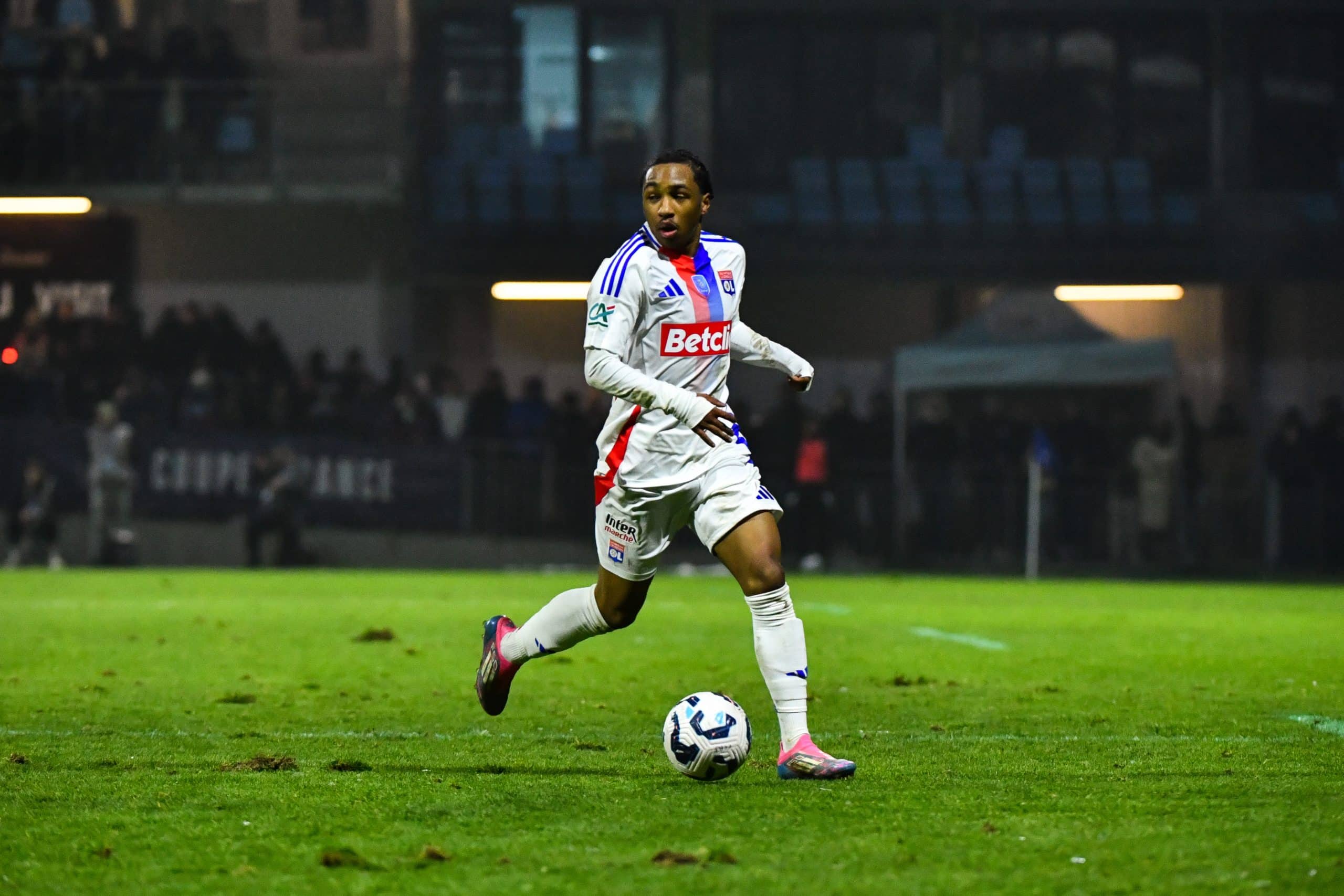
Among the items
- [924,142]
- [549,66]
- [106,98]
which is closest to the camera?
[106,98]

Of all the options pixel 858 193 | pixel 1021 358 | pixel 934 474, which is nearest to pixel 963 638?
pixel 934 474

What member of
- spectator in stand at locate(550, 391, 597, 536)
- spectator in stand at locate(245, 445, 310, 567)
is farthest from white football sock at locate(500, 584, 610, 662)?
spectator in stand at locate(245, 445, 310, 567)

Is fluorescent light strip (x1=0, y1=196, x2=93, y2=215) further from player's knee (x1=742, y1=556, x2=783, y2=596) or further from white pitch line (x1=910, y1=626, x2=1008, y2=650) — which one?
player's knee (x1=742, y1=556, x2=783, y2=596)

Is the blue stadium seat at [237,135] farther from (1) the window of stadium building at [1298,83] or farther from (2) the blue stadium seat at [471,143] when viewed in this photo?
(1) the window of stadium building at [1298,83]

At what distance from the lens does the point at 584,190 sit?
27359 millimetres

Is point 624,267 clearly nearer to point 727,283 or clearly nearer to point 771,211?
point 727,283

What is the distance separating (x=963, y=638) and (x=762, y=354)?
5692mm

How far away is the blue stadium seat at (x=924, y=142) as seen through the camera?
1115 inches

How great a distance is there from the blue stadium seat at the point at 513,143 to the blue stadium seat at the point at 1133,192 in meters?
8.70

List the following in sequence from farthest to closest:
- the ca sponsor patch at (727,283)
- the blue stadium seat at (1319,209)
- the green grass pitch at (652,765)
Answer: the blue stadium seat at (1319,209)
the ca sponsor patch at (727,283)
the green grass pitch at (652,765)

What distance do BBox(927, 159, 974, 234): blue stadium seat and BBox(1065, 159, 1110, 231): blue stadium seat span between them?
1.59m

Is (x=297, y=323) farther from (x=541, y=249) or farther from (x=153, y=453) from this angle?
(x=153, y=453)

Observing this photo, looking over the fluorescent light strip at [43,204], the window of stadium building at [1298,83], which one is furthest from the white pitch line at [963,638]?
the window of stadium building at [1298,83]

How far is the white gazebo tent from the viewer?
22.0m
